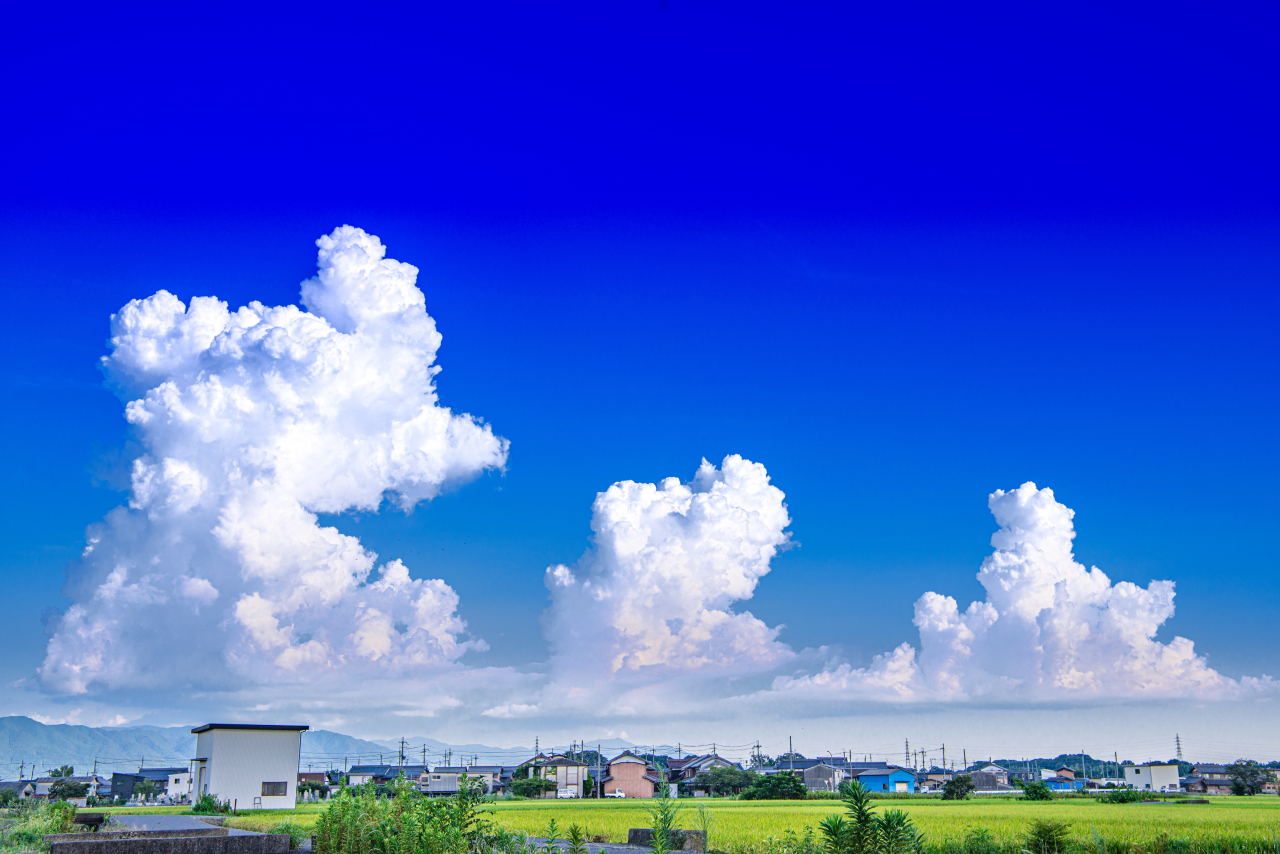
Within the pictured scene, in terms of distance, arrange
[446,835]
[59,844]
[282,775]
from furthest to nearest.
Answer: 1. [282,775]
2. [59,844]
3. [446,835]

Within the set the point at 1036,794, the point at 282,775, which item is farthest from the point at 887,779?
the point at 282,775

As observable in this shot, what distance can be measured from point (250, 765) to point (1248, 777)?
261 ft

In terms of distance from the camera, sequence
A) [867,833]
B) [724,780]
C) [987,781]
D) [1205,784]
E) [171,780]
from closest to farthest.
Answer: [867,833], [171,780], [724,780], [1205,784], [987,781]

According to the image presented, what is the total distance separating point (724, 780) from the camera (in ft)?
261

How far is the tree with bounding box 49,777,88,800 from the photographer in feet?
219

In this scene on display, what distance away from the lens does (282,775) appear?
131 ft

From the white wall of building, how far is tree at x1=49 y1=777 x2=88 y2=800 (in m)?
36.0

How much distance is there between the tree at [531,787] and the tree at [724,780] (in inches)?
540

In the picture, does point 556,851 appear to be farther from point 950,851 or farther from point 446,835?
point 950,851

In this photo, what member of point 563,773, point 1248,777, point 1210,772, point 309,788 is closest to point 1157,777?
point 1248,777

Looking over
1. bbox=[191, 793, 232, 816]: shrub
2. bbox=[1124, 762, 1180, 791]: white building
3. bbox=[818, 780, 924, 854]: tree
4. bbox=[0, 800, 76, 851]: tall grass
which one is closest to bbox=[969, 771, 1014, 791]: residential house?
bbox=[1124, 762, 1180, 791]: white building

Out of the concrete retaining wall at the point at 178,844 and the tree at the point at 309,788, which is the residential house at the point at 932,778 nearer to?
the tree at the point at 309,788

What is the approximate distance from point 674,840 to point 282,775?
2784 cm

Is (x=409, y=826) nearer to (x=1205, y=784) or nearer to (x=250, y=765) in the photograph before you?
(x=250, y=765)
